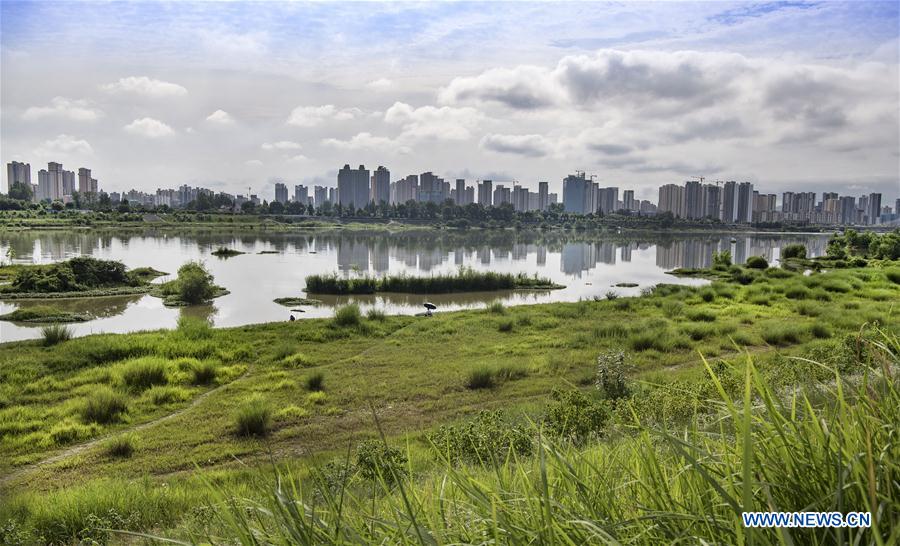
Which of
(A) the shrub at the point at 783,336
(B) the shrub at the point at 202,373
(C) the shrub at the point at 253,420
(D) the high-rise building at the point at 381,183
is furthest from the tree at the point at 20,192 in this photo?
(A) the shrub at the point at 783,336

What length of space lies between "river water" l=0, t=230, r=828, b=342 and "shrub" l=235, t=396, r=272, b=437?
12702 millimetres

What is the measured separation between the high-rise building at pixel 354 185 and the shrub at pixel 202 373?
159 metres

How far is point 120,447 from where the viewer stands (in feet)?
26.2

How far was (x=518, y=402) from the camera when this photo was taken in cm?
955

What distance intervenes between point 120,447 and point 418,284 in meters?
22.0

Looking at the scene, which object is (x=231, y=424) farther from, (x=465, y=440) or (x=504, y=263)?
(x=504, y=263)

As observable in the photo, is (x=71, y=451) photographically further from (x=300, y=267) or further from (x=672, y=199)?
(x=672, y=199)

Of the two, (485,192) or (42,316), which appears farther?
(485,192)

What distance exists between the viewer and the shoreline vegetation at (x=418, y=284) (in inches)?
1139

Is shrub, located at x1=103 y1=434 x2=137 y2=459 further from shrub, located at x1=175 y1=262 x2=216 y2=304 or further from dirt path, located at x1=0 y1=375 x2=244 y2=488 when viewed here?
shrub, located at x1=175 y1=262 x2=216 y2=304

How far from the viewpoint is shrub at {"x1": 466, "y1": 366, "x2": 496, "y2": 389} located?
35.9 ft

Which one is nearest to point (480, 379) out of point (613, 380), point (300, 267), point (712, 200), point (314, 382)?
point (613, 380)

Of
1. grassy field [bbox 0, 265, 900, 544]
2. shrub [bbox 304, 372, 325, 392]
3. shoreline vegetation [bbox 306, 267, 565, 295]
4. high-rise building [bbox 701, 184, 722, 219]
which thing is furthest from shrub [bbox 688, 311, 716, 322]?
high-rise building [bbox 701, 184, 722, 219]

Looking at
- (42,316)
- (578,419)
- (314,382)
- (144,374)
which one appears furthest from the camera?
(42,316)
